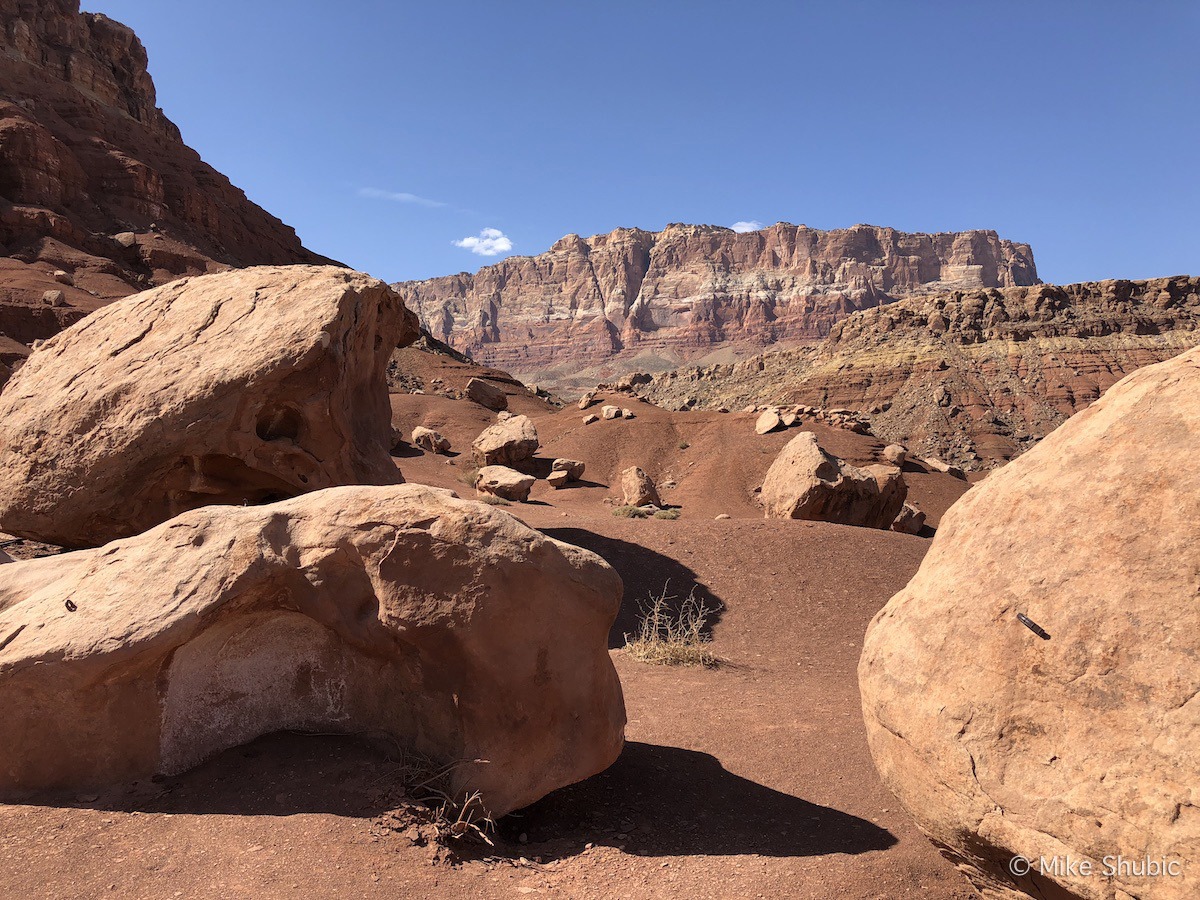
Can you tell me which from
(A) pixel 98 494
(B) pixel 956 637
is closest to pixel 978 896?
(B) pixel 956 637

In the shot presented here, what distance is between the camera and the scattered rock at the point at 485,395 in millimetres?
34031

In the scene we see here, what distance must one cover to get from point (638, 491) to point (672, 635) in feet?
33.6

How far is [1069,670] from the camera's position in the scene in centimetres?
286

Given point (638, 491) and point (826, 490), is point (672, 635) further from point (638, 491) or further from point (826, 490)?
point (638, 491)

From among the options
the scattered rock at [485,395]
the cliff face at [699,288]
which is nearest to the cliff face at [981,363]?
the scattered rock at [485,395]

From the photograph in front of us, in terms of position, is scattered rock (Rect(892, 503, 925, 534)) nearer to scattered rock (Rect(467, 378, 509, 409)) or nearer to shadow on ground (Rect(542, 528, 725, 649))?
shadow on ground (Rect(542, 528, 725, 649))

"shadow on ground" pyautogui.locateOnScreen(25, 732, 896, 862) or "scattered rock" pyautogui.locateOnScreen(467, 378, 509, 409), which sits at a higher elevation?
"scattered rock" pyautogui.locateOnScreen(467, 378, 509, 409)

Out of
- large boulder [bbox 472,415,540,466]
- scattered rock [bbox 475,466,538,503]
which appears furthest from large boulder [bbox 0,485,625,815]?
large boulder [bbox 472,415,540,466]

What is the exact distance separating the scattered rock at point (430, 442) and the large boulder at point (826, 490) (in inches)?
447

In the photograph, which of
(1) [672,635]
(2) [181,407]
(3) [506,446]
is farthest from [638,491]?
(2) [181,407]

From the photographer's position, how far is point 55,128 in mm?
38219

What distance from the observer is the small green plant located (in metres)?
8.73

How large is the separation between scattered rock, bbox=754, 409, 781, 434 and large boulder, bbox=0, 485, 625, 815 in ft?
71.5

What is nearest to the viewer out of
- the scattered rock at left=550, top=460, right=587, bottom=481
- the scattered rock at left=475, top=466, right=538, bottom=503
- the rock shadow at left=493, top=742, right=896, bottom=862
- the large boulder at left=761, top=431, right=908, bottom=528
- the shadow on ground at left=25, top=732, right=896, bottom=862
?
the shadow on ground at left=25, top=732, right=896, bottom=862
